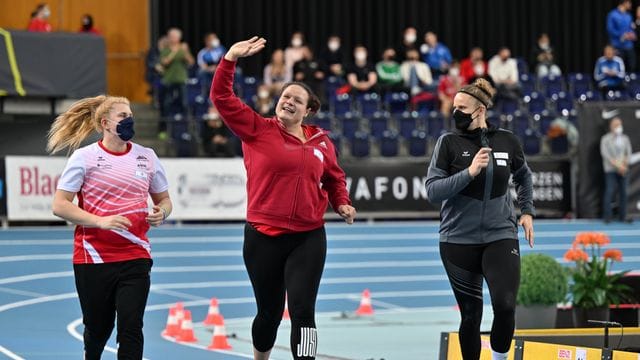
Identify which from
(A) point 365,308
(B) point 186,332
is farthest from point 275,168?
(A) point 365,308

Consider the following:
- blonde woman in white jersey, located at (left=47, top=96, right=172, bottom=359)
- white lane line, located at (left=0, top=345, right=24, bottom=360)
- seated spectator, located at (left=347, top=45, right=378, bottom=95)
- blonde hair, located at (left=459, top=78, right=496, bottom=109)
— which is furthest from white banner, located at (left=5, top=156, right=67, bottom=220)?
blonde woman in white jersey, located at (left=47, top=96, right=172, bottom=359)

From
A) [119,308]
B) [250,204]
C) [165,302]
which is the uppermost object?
[250,204]

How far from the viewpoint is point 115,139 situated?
7473mm

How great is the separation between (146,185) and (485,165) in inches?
79.1

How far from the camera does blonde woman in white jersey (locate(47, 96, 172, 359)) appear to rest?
7305 millimetres

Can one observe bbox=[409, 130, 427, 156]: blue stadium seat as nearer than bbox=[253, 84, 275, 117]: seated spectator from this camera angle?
No

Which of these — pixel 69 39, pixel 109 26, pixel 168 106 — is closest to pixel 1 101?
pixel 69 39

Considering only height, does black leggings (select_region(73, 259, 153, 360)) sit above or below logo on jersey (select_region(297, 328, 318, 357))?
above

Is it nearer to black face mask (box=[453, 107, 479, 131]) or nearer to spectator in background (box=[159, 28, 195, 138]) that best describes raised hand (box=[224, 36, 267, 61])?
black face mask (box=[453, 107, 479, 131])

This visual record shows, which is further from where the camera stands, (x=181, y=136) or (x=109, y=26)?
(x=109, y=26)

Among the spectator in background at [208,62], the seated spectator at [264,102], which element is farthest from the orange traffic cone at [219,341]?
the spectator in background at [208,62]

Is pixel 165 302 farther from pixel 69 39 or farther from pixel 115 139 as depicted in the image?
pixel 69 39

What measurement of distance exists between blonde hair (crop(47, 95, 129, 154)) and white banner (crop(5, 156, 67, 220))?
1605cm

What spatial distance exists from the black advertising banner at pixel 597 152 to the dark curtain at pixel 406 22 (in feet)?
38.3
